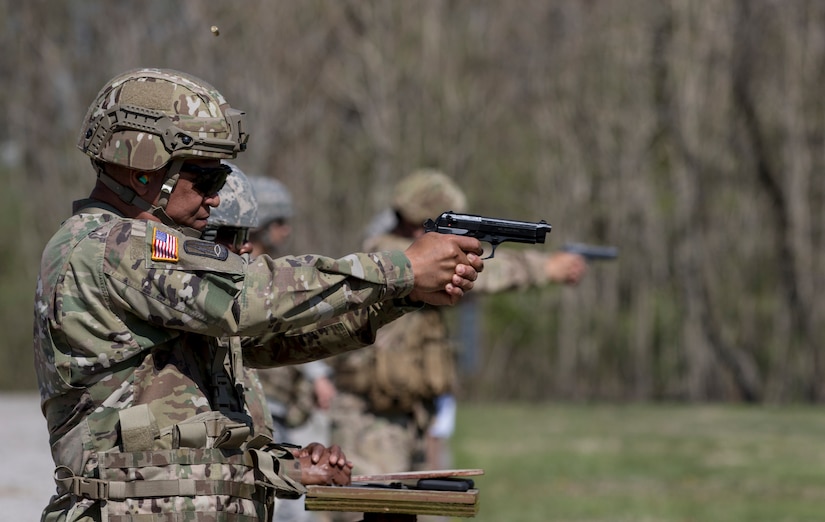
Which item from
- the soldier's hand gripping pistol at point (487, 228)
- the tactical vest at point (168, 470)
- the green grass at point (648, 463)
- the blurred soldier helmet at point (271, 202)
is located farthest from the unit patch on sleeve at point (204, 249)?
the green grass at point (648, 463)

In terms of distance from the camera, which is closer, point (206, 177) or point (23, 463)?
point (206, 177)

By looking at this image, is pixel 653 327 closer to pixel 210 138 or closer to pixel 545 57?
pixel 545 57

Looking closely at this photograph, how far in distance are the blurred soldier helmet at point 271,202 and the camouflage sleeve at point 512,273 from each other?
140cm

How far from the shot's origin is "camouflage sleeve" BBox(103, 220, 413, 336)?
3.87 meters

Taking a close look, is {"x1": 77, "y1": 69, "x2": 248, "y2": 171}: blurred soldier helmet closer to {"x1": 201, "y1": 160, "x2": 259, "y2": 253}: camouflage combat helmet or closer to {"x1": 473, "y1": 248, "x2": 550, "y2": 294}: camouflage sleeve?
{"x1": 201, "y1": 160, "x2": 259, "y2": 253}: camouflage combat helmet

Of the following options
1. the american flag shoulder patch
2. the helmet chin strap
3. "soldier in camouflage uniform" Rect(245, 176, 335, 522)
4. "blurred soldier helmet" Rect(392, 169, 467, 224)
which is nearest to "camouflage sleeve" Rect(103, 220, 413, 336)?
the american flag shoulder patch

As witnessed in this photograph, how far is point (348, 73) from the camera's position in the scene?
24.5m

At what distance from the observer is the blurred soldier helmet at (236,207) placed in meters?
5.52

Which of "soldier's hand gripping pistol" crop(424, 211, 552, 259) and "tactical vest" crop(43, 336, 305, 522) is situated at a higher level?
"soldier's hand gripping pistol" crop(424, 211, 552, 259)

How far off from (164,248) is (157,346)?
0.34 m

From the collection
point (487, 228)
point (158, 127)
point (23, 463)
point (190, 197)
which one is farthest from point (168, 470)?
point (23, 463)

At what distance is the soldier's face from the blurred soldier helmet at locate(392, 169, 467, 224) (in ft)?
14.4

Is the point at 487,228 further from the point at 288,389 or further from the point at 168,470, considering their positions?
the point at 288,389

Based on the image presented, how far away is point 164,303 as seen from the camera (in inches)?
152
